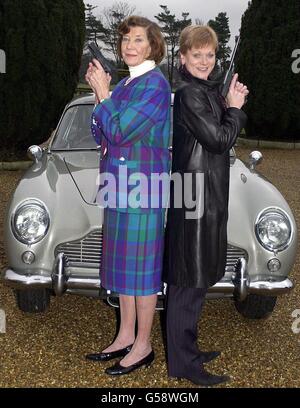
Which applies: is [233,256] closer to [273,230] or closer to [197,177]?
[273,230]

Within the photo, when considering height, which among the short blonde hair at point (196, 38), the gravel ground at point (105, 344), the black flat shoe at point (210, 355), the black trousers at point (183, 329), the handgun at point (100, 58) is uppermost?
the short blonde hair at point (196, 38)

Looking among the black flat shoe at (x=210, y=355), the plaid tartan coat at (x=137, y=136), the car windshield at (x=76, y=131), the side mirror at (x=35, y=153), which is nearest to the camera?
the plaid tartan coat at (x=137, y=136)

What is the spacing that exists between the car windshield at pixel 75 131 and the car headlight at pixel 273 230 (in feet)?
5.06

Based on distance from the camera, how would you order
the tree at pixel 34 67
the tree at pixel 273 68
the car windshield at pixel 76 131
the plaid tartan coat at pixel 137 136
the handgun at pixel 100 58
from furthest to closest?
the tree at pixel 273 68, the tree at pixel 34 67, the car windshield at pixel 76 131, the handgun at pixel 100 58, the plaid tartan coat at pixel 137 136

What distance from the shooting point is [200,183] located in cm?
233

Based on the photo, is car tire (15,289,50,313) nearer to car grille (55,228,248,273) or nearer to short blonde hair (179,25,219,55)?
car grille (55,228,248,273)

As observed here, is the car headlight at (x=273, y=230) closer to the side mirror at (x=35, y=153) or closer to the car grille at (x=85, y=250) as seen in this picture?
the car grille at (x=85, y=250)

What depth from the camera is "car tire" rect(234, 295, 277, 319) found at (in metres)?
3.26

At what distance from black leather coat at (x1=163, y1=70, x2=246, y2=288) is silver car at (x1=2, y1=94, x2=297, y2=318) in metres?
0.46

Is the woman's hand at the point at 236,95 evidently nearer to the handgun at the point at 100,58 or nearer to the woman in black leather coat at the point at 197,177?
the woman in black leather coat at the point at 197,177

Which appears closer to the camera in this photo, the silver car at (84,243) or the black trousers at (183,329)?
the black trousers at (183,329)

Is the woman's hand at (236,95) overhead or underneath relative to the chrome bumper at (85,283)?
overhead

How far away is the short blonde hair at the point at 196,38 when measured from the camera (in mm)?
2242

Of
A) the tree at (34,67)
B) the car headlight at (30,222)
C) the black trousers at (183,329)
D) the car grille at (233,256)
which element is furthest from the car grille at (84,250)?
the tree at (34,67)
